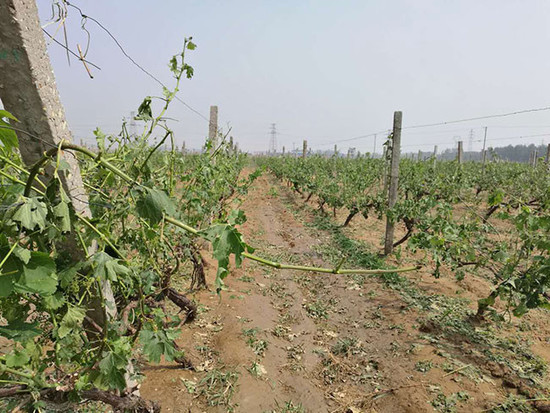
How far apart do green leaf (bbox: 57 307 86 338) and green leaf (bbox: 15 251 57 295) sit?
1.24 feet

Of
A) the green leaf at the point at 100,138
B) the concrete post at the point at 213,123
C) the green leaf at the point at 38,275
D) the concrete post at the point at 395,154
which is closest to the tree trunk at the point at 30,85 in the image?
the green leaf at the point at 38,275

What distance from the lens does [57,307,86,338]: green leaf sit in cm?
129

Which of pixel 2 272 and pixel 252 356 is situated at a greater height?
pixel 2 272

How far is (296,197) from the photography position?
1587cm

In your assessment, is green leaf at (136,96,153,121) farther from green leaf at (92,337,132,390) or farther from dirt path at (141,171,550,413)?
dirt path at (141,171,550,413)

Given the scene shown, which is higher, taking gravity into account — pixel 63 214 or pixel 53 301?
pixel 63 214

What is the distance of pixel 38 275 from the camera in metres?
0.99

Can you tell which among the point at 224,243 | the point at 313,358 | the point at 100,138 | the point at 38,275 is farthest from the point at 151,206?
the point at 313,358

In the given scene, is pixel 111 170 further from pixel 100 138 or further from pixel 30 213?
pixel 100 138

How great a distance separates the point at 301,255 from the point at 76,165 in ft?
20.4

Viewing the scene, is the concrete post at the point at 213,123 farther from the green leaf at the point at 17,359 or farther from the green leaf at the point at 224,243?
the green leaf at the point at 224,243

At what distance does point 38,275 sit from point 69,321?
0.42 metres

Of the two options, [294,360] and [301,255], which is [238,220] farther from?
[301,255]

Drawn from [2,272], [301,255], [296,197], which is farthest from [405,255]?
[296,197]
